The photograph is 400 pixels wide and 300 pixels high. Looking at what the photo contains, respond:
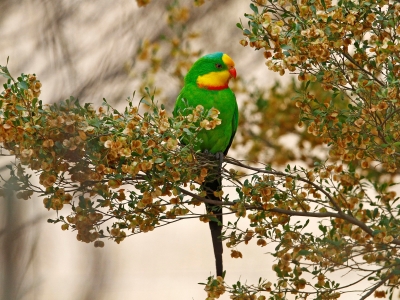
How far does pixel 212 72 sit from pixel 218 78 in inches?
1.4

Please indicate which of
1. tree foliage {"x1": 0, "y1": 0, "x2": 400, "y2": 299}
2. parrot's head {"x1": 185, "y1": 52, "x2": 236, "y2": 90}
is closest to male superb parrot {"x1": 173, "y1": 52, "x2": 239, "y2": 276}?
parrot's head {"x1": 185, "y1": 52, "x2": 236, "y2": 90}

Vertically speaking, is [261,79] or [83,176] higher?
[261,79]

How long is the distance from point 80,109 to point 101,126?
2.8 inches

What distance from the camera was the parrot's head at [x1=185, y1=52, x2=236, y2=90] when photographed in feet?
8.50

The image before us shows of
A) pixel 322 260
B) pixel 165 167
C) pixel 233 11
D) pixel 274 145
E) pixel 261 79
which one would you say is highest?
pixel 261 79

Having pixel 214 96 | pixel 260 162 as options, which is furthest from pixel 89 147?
pixel 214 96

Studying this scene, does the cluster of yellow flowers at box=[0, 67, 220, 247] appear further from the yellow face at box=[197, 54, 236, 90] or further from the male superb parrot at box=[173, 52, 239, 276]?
the yellow face at box=[197, 54, 236, 90]

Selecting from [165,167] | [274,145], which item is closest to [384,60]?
[165,167]

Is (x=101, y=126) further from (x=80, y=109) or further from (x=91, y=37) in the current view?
(x=91, y=37)

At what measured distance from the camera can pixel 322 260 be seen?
71.7 inches

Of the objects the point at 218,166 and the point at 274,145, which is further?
the point at 274,145

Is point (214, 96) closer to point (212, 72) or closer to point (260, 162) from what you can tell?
point (212, 72)

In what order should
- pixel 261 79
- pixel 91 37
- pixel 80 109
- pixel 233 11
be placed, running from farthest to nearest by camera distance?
pixel 261 79 < pixel 233 11 < pixel 91 37 < pixel 80 109

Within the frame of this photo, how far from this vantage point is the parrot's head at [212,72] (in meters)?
2.59
